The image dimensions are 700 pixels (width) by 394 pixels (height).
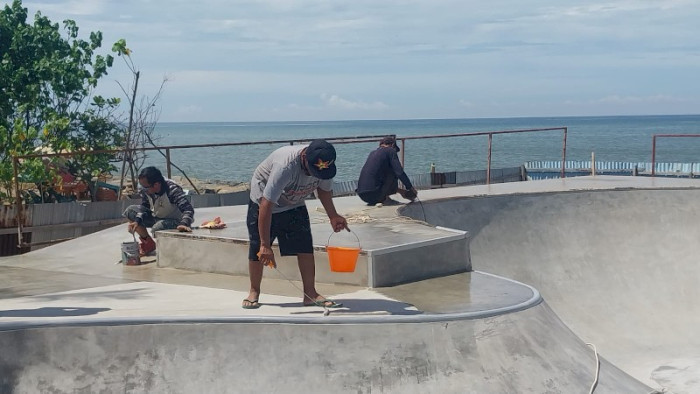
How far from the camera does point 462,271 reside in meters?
9.09

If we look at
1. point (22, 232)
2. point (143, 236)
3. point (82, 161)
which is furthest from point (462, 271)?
point (82, 161)

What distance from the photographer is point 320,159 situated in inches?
253

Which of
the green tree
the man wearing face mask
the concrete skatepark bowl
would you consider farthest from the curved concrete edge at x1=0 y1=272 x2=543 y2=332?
the green tree

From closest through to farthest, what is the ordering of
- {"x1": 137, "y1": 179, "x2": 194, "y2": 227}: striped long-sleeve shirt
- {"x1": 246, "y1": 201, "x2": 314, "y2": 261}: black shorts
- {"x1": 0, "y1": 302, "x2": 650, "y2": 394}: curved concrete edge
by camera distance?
{"x1": 0, "y1": 302, "x2": 650, "y2": 394}: curved concrete edge, {"x1": 246, "y1": 201, "x2": 314, "y2": 261}: black shorts, {"x1": 137, "y1": 179, "x2": 194, "y2": 227}: striped long-sleeve shirt

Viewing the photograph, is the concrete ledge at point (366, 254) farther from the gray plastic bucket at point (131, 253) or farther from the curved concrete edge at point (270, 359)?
the curved concrete edge at point (270, 359)

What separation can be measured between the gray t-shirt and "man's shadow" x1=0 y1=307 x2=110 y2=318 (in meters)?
1.67

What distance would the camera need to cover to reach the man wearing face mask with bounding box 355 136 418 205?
13062 mm

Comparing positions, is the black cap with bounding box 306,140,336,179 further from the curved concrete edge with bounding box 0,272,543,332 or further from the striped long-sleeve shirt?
the striped long-sleeve shirt

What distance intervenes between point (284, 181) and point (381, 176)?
6.86 metres

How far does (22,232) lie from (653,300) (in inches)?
393

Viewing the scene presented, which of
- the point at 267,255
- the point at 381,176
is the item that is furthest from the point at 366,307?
the point at 381,176

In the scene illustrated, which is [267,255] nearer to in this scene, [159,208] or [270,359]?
[270,359]

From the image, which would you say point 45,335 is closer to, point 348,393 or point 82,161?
point 348,393

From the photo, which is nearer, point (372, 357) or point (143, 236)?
point (372, 357)
